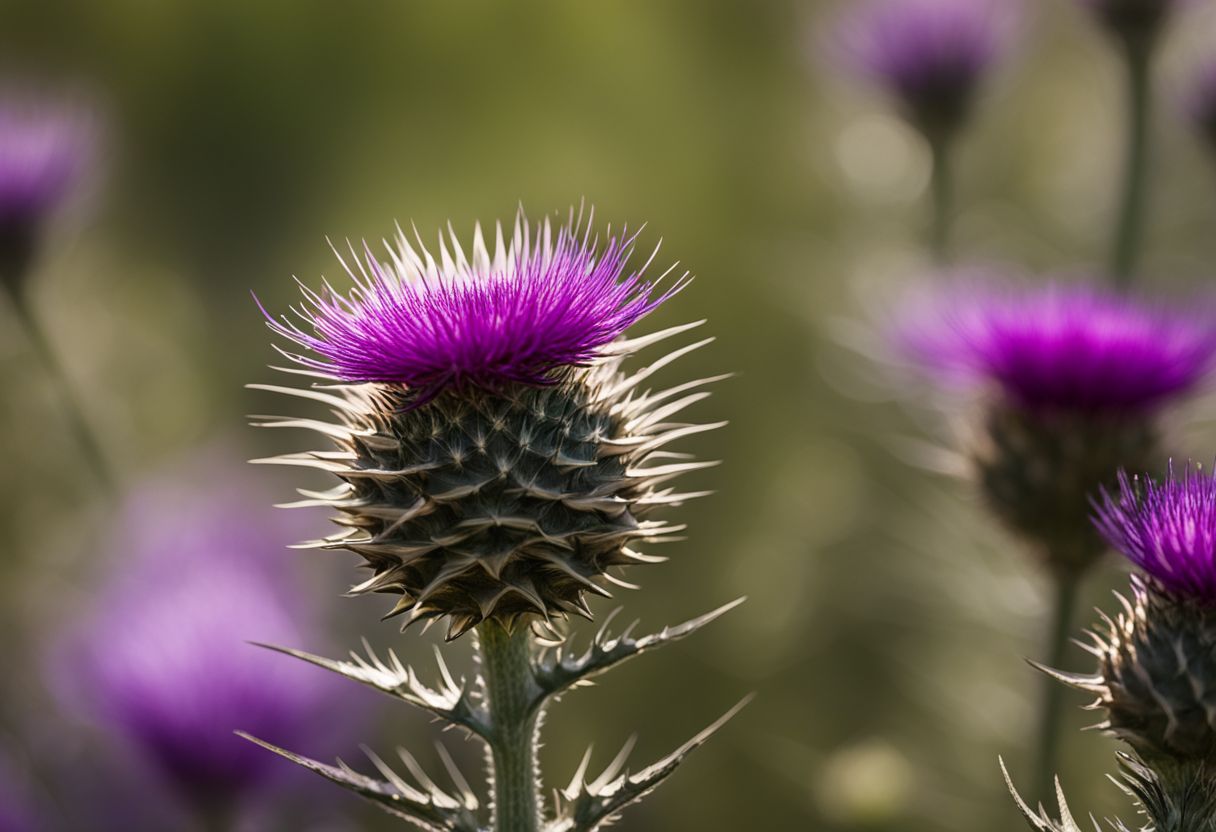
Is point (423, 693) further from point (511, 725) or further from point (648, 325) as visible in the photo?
point (648, 325)

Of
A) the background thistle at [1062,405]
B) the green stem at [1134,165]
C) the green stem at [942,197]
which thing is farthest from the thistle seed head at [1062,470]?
the green stem at [942,197]

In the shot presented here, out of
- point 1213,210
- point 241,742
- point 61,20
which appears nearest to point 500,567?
point 241,742

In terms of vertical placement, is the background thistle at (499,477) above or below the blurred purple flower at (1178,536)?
above

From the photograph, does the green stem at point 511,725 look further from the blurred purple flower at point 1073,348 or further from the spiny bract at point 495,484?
the blurred purple flower at point 1073,348

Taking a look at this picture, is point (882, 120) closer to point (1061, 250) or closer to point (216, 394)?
point (1061, 250)

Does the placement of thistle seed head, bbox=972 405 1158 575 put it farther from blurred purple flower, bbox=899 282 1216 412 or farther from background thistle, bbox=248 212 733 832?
background thistle, bbox=248 212 733 832

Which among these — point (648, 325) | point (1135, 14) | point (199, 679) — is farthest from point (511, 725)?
point (648, 325)
